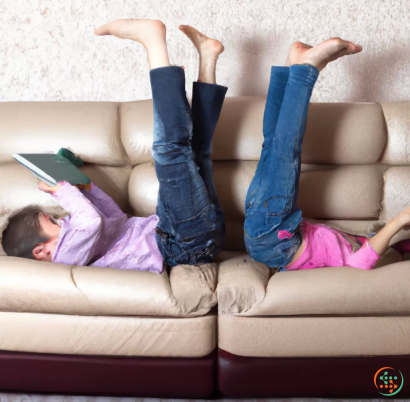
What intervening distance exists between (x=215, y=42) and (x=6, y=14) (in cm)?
104

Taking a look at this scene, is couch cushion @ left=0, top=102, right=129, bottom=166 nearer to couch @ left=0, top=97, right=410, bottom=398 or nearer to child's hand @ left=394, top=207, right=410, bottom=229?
couch @ left=0, top=97, right=410, bottom=398

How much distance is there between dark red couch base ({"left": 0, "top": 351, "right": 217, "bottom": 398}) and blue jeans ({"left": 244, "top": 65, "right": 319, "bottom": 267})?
1.24 feet

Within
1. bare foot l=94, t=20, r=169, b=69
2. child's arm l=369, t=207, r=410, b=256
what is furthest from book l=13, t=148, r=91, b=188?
child's arm l=369, t=207, r=410, b=256

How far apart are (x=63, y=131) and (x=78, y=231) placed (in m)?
0.55

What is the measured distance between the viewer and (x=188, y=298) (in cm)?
141

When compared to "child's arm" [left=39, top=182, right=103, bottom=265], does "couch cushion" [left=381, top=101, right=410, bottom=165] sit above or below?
above

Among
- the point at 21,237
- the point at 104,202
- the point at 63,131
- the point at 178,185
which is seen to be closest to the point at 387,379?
the point at 178,185

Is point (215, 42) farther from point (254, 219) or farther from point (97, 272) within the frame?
point (97, 272)

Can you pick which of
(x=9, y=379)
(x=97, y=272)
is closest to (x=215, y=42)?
(x=97, y=272)

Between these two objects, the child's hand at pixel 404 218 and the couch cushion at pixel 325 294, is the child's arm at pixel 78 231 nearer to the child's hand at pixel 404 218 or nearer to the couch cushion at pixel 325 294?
the couch cushion at pixel 325 294

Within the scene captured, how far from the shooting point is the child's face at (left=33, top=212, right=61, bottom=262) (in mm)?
1573

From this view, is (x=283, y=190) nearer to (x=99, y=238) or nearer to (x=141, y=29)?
(x=99, y=238)

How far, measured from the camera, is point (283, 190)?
1.58m

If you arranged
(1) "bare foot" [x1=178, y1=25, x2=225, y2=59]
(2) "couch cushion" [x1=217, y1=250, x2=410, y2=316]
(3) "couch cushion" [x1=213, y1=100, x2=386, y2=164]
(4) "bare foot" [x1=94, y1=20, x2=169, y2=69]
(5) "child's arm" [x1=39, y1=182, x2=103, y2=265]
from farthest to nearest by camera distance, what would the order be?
(3) "couch cushion" [x1=213, y1=100, x2=386, y2=164], (1) "bare foot" [x1=178, y1=25, x2=225, y2=59], (4) "bare foot" [x1=94, y1=20, x2=169, y2=69], (5) "child's arm" [x1=39, y1=182, x2=103, y2=265], (2) "couch cushion" [x1=217, y1=250, x2=410, y2=316]
